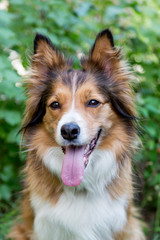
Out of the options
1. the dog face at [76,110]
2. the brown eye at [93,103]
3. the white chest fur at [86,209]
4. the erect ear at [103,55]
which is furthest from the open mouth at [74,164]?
the erect ear at [103,55]

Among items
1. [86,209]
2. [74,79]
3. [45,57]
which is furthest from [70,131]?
[45,57]

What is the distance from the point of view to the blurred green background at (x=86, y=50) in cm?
465

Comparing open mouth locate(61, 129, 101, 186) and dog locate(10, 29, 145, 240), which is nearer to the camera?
open mouth locate(61, 129, 101, 186)

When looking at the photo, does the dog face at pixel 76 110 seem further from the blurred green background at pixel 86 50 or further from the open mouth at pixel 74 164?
the blurred green background at pixel 86 50

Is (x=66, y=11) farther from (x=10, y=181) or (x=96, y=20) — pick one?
(x=10, y=181)

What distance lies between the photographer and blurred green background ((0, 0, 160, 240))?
4652 millimetres

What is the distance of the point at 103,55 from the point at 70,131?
3.30 ft

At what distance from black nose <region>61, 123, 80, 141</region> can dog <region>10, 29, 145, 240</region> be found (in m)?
0.11

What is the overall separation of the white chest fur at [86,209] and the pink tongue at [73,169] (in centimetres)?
24

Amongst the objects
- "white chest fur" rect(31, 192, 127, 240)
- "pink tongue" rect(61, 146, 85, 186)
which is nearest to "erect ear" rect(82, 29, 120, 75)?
"pink tongue" rect(61, 146, 85, 186)

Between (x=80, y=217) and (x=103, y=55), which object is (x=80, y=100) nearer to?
(x=103, y=55)

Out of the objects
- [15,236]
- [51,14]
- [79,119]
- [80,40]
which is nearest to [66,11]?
[51,14]

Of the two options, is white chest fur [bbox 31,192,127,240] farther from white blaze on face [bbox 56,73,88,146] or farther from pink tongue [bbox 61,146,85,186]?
white blaze on face [bbox 56,73,88,146]

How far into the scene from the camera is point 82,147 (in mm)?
3230
